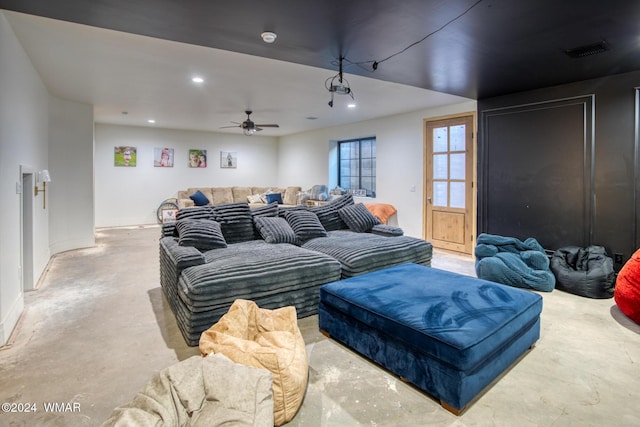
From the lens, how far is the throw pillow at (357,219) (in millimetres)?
4688

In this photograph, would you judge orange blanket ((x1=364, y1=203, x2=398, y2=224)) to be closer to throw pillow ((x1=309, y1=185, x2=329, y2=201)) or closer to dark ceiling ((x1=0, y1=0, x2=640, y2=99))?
throw pillow ((x1=309, y1=185, x2=329, y2=201))

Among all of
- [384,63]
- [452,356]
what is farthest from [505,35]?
[452,356]

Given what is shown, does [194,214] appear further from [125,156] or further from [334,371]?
[125,156]

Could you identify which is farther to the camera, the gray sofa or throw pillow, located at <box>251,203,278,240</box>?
throw pillow, located at <box>251,203,278,240</box>

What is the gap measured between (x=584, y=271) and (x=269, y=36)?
387 cm

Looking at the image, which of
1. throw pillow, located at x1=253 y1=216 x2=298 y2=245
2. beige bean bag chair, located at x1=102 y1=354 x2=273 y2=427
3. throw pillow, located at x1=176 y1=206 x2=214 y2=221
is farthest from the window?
beige bean bag chair, located at x1=102 y1=354 x2=273 y2=427

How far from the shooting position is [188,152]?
377 inches

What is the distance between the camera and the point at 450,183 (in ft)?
19.9

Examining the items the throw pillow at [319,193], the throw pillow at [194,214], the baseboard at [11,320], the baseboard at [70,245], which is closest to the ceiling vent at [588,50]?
the throw pillow at [194,214]

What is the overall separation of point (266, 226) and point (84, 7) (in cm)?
242

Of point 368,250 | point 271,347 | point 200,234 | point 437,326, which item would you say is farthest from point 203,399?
point 368,250

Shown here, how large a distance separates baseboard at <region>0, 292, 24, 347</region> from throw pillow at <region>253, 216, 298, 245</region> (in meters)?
2.20

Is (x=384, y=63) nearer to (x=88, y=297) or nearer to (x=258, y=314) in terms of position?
(x=258, y=314)

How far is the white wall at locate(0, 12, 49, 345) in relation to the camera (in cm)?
278
